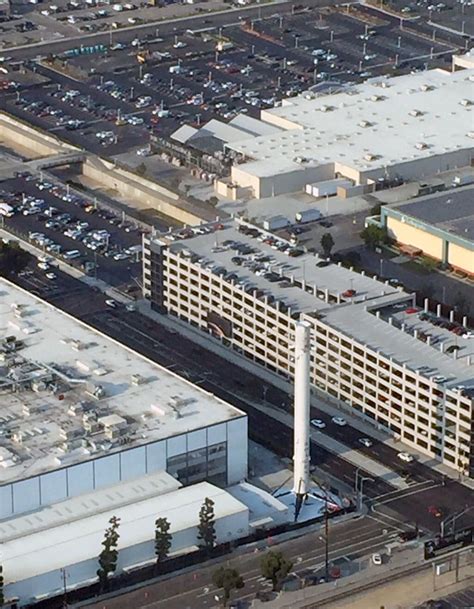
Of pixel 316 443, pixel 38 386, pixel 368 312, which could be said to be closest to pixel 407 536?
pixel 316 443

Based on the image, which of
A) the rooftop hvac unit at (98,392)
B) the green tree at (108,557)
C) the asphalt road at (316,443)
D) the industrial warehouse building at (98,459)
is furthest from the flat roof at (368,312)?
the green tree at (108,557)

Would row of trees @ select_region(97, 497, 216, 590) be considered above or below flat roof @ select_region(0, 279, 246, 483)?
below

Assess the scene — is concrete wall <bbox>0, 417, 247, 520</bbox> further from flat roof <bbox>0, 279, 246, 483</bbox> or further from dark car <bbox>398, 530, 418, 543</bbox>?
dark car <bbox>398, 530, 418, 543</bbox>

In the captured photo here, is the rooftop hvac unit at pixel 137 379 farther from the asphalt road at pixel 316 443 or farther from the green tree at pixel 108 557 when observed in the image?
the green tree at pixel 108 557

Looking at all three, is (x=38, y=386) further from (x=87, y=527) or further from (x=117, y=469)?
(x=87, y=527)

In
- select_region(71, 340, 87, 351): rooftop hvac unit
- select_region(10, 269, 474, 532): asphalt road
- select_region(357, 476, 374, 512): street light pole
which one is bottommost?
select_region(10, 269, 474, 532): asphalt road

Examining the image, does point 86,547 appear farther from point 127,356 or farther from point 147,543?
point 127,356

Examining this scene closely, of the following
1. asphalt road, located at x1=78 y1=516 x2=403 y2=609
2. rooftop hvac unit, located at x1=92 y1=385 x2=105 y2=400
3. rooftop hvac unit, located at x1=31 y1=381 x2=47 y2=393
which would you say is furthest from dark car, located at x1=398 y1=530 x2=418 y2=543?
rooftop hvac unit, located at x1=31 y1=381 x2=47 y2=393
